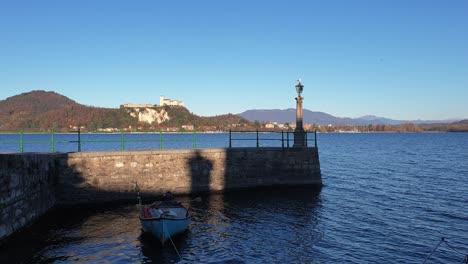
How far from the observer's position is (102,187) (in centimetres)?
1875

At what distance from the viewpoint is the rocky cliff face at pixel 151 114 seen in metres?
190

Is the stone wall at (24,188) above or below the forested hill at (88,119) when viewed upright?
below

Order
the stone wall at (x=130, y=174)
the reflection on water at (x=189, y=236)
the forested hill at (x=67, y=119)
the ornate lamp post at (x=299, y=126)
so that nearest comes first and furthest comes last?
the reflection on water at (x=189, y=236), the stone wall at (x=130, y=174), the ornate lamp post at (x=299, y=126), the forested hill at (x=67, y=119)

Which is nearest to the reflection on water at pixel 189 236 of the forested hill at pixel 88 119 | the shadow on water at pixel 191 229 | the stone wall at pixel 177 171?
the shadow on water at pixel 191 229

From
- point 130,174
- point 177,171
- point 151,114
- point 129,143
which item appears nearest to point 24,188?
point 130,174

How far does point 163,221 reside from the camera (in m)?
12.8

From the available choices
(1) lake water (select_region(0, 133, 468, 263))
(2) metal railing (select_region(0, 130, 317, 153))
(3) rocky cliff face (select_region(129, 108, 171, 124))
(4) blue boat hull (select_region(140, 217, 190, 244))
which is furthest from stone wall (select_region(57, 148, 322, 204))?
Result: (3) rocky cliff face (select_region(129, 108, 171, 124))

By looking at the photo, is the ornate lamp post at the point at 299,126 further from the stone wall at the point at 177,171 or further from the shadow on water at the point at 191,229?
the shadow on water at the point at 191,229

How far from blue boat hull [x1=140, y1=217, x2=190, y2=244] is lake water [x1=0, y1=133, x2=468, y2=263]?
33 centimetres

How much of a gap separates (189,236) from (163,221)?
5.20ft

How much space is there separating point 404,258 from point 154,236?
28.2 ft

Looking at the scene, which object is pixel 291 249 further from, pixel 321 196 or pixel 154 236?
pixel 321 196

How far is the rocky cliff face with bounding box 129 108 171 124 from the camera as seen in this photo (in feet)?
623

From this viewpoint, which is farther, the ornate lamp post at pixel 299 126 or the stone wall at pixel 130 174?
the ornate lamp post at pixel 299 126
